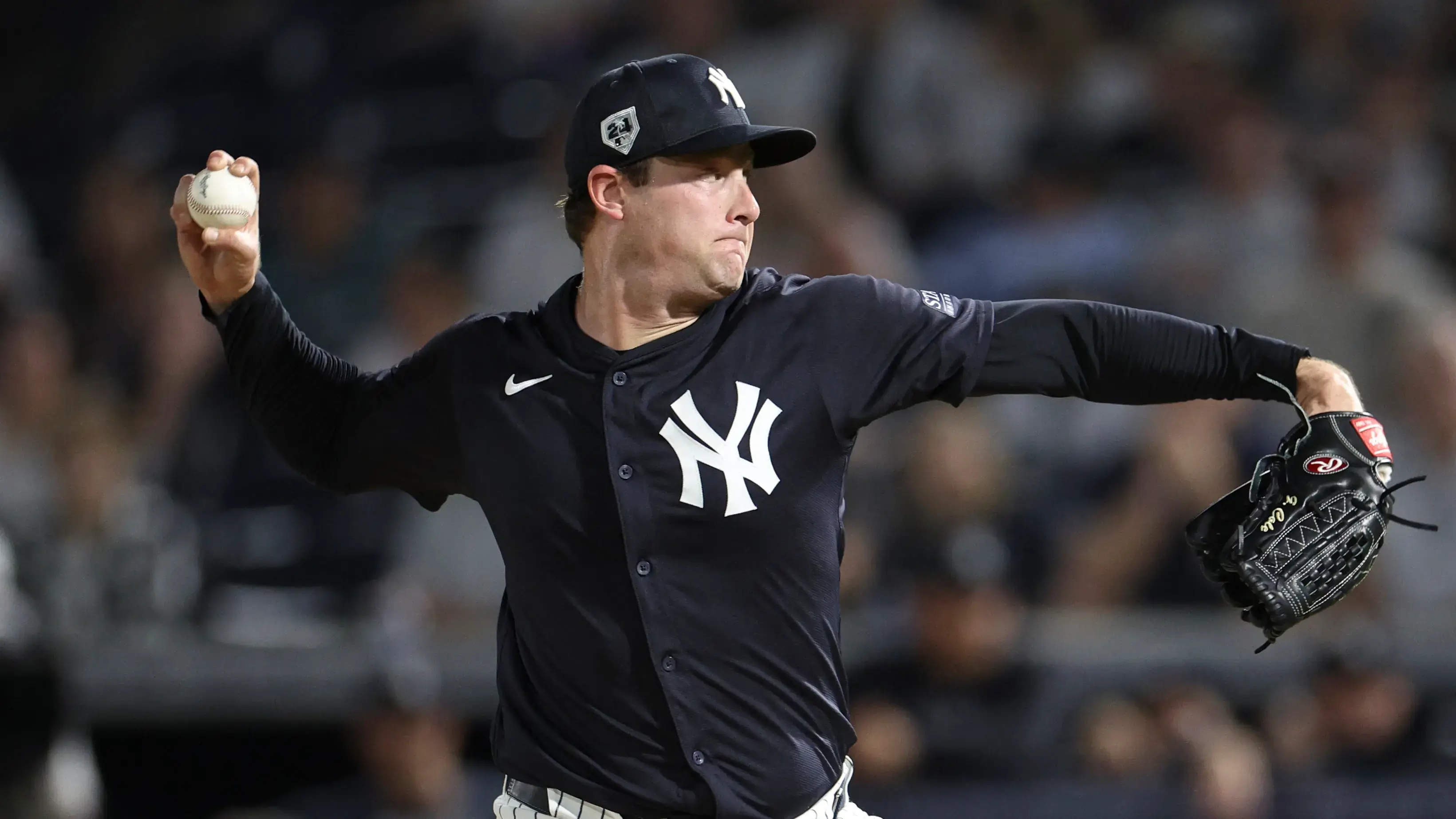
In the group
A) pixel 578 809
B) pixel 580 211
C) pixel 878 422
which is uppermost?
pixel 580 211

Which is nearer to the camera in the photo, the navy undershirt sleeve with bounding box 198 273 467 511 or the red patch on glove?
the red patch on glove

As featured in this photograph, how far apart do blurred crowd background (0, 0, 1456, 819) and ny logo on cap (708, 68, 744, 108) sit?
103 inches

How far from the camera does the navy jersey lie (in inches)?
106

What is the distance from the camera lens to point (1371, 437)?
273cm

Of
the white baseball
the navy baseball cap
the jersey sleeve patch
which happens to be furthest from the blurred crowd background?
the navy baseball cap

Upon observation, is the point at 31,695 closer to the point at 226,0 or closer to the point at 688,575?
the point at 688,575

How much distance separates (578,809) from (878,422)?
12.5 ft

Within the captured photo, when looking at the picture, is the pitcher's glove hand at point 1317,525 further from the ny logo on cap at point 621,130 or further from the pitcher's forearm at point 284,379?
the pitcher's forearm at point 284,379

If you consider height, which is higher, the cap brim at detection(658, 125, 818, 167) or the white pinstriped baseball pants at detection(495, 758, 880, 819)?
the cap brim at detection(658, 125, 818, 167)

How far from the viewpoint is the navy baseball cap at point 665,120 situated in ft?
9.18

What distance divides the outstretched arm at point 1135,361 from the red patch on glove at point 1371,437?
0.10 ft

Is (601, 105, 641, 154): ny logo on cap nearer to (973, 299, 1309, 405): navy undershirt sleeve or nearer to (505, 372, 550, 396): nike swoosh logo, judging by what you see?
(505, 372, 550, 396): nike swoosh logo

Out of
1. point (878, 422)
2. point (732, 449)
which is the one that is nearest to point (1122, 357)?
point (732, 449)

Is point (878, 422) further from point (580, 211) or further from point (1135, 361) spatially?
point (1135, 361)
